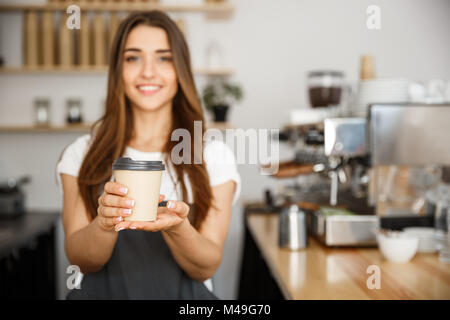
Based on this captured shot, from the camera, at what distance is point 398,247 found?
→ 1.25 meters

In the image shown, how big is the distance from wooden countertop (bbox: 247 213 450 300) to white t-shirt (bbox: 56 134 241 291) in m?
0.23

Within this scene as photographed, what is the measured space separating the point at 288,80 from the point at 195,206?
177 centimetres

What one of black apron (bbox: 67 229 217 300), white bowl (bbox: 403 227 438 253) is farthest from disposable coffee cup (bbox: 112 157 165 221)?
white bowl (bbox: 403 227 438 253)

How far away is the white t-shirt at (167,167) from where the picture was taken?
1.01 meters

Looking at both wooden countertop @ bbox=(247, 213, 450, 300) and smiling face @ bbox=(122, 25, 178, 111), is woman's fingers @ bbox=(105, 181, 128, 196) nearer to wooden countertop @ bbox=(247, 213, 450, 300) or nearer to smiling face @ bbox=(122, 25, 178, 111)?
smiling face @ bbox=(122, 25, 178, 111)

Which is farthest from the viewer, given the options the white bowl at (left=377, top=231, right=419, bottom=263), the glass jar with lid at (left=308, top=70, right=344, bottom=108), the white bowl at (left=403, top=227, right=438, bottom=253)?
the glass jar with lid at (left=308, top=70, right=344, bottom=108)

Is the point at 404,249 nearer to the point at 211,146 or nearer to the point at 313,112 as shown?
the point at 211,146

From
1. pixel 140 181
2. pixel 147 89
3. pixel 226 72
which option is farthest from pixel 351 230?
pixel 226 72

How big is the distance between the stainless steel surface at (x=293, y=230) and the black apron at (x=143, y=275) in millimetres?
470

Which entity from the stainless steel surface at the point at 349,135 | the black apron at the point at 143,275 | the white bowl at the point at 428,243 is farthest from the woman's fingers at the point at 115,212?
the white bowl at the point at 428,243

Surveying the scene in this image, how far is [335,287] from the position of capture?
3.50 feet

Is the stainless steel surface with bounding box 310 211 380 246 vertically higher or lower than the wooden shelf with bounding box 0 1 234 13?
lower

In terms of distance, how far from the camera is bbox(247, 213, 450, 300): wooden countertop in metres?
1.02
